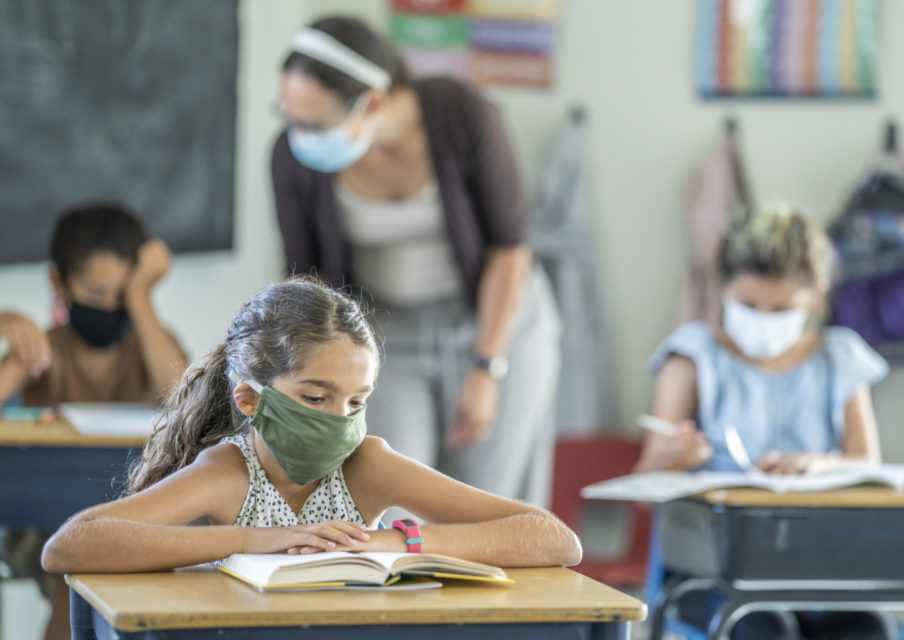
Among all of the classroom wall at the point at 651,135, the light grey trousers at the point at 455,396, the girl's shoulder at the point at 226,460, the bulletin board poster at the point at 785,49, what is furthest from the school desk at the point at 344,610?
the bulletin board poster at the point at 785,49

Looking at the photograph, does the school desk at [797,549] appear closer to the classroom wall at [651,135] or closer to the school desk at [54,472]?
the school desk at [54,472]

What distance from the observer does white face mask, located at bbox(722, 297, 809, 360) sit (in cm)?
284

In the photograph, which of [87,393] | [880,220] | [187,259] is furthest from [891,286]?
[87,393]

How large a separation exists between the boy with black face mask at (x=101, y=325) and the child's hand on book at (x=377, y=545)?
1.51 m

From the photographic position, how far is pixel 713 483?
7.59 ft

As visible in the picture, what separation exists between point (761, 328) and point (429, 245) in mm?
722

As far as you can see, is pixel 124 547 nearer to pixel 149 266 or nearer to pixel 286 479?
pixel 286 479

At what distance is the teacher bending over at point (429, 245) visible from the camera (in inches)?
112

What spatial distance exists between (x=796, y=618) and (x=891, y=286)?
1.95 m

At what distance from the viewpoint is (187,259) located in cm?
392

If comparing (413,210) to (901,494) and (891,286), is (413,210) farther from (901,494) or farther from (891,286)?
(891,286)

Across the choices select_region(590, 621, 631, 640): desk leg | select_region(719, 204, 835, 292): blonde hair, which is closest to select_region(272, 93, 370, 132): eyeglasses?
select_region(719, 204, 835, 292): blonde hair

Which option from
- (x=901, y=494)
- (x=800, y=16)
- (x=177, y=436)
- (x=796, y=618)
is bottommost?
(x=796, y=618)

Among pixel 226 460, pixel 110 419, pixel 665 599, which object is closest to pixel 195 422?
Result: pixel 226 460
